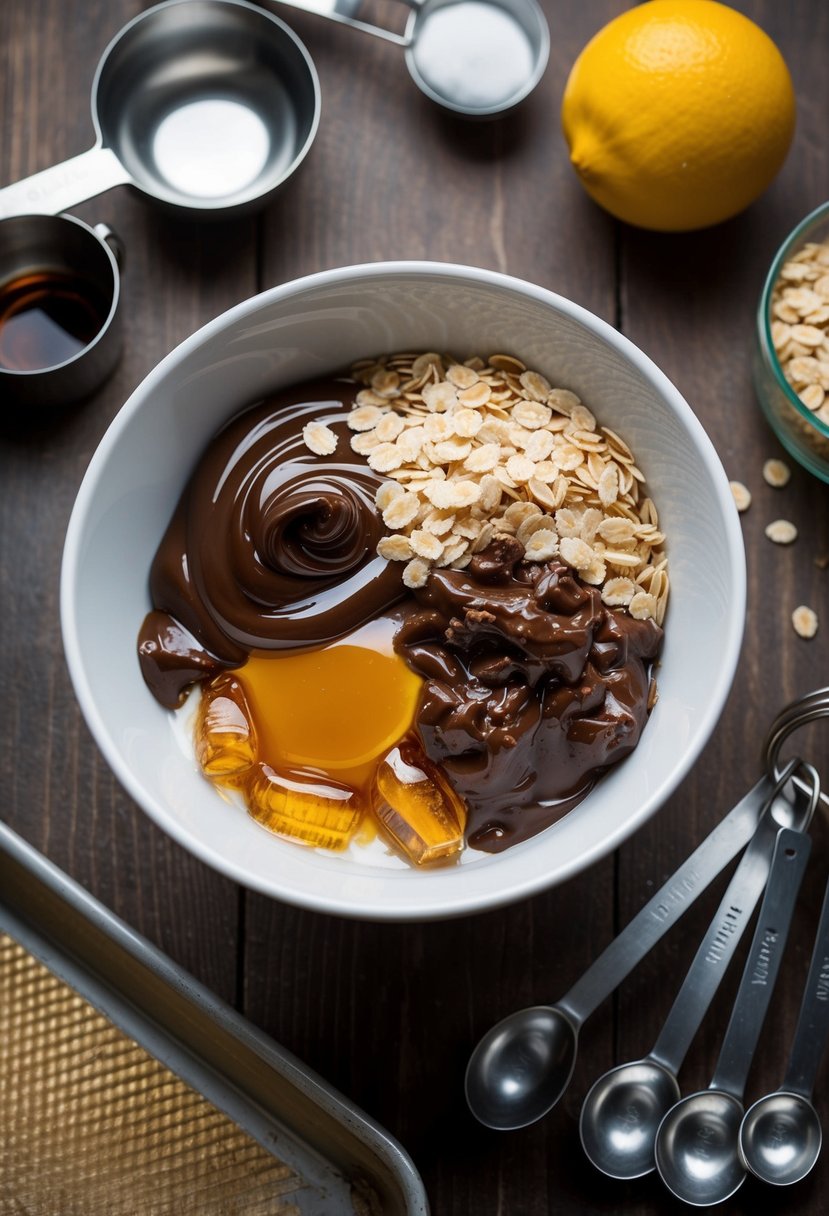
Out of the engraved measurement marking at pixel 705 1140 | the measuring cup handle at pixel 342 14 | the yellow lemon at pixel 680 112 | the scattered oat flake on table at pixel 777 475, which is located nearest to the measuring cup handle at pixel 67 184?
the measuring cup handle at pixel 342 14

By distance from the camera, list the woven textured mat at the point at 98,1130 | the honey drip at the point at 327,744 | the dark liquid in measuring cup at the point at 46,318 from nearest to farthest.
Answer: the honey drip at the point at 327,744, the woven textured mat at the point at 98,1130, the dark liquid in measuring cup at the point at 46,318

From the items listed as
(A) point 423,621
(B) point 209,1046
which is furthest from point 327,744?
(B) point 209,1046

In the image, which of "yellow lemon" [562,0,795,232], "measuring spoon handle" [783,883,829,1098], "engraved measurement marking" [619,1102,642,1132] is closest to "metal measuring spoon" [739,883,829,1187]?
"measuring spoon handle" [783,883,829,1098]

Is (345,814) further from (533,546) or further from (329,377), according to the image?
(329,377)

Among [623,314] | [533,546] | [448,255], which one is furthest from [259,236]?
[533,546]

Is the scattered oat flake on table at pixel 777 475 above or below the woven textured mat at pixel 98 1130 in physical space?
above

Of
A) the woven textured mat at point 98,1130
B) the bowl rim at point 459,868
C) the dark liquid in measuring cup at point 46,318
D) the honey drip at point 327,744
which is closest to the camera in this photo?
the bowl rim at point 459,868

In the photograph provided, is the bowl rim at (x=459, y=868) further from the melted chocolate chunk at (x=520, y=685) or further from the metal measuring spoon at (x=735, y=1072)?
the metal measuring spoon at (x=735, y=1072)
